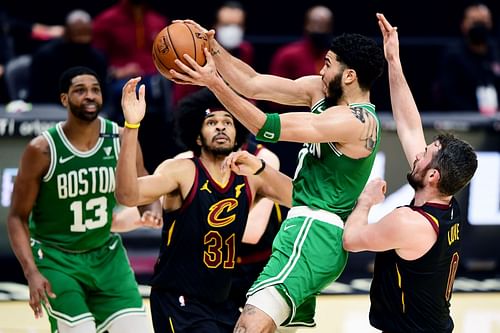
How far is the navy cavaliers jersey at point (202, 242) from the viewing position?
6258 millimetres

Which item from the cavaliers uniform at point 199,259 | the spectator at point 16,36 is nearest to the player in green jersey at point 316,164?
the cavaliers uniform at point 199,259

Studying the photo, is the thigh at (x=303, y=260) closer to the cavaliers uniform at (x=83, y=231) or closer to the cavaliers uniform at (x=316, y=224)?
the cavaliers uniform at (x=316, y=224)

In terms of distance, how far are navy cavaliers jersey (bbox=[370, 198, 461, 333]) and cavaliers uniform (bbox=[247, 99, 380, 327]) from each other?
0.29 meters

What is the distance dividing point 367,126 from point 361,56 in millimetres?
377

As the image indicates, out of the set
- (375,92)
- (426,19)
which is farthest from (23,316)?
(426,19)

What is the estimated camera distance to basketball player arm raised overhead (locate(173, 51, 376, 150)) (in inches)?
219

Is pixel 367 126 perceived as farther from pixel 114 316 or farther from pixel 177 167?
pixel 114 316

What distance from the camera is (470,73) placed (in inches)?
444

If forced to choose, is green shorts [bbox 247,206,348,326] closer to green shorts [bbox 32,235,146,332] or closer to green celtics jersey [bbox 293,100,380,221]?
green celtics jersey [bbox 293,100,380,221]

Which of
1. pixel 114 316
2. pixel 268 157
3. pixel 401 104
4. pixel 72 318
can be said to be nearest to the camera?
pixel 401 104

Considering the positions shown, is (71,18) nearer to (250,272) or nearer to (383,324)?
(250,272)

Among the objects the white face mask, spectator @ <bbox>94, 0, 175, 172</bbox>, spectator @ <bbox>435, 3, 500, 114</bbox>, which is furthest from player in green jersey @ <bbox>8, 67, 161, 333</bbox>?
spectator @ <bbox>435, 3, 500, 114</bbox>

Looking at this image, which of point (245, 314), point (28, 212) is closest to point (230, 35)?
point (28, 212)

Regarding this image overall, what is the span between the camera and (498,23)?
13320 mm
